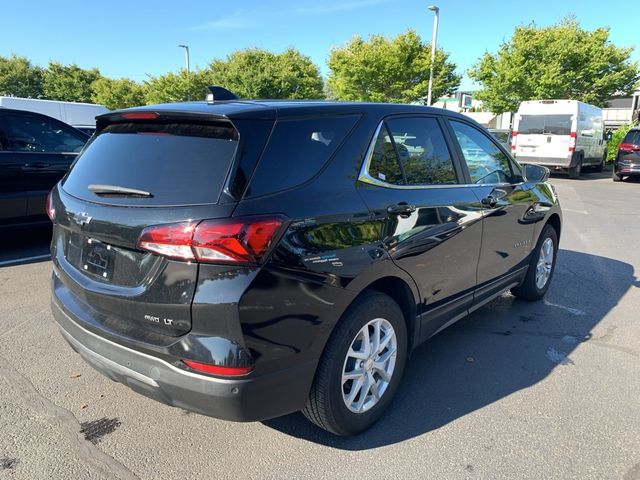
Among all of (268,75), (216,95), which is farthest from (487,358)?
(268,75)

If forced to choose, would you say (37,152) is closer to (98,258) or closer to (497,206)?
(98,258)

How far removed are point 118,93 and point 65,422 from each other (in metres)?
39.0

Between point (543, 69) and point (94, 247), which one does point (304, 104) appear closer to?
point (94, 247)

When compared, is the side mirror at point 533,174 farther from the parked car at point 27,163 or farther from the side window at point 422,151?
the parked car at point 27,163

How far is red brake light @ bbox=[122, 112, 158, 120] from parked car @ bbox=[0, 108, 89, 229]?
13.3 ft

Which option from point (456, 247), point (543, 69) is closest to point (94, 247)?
point (456, 247)

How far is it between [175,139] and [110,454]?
1.60 meters

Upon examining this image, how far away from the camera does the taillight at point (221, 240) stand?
6.64ft

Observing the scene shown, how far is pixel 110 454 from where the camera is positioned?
2531mm

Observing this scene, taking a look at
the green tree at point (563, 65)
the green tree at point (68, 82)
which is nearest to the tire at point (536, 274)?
the green tree at point (563, 65)

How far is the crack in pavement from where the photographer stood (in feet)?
7.94

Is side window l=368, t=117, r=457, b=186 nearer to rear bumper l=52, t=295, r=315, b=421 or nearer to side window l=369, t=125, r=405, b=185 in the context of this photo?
side window l=369, t=125, r=405, b=185

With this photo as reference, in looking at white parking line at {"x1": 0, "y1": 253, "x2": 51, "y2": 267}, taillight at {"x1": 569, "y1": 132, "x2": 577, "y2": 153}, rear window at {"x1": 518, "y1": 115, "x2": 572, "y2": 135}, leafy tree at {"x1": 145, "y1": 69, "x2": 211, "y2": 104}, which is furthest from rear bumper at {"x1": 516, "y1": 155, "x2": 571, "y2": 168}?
leafy tree at {"x1": 145, "y1": 69, "x2": 211, "y2": 104}

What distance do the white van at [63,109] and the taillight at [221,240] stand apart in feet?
45.9
